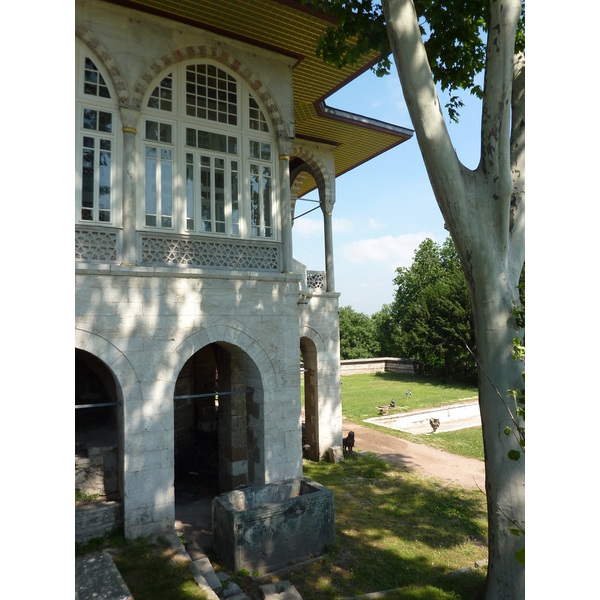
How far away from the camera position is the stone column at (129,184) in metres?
7.06

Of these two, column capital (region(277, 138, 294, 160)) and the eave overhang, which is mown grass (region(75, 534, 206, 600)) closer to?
column capital (region(277, 138, 294, 160))

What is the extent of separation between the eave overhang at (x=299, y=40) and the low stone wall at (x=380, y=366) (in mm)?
21626

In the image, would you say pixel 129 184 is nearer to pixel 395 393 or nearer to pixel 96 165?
pixel 96 165

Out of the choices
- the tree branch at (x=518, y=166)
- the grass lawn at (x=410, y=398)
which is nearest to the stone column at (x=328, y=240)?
the grass lawn at (x=410, y=398)

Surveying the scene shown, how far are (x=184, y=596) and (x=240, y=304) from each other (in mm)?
4288

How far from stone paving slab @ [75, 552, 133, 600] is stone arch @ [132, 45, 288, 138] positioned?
20.8ft

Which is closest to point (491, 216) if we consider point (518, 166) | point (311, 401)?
point (518, 166)

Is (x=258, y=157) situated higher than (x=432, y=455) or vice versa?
(x=258, y=157)

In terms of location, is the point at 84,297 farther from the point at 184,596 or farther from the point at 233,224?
the point at 184,596

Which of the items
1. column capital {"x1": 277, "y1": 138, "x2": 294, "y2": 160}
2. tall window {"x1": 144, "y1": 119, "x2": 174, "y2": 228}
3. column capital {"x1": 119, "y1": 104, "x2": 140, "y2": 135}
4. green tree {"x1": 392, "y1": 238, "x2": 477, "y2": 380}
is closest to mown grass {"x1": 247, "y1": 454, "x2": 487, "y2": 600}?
tall window {"x1": 144, "y1": 119, "x2": 174, "y2": 228}

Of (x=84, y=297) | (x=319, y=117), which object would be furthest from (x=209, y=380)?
(x=319, y=117)

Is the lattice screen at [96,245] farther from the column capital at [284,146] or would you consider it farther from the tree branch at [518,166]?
the tree branch at [518,166]

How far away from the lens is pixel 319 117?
11.0 m

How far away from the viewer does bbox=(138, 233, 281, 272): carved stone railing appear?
24.0 ft
